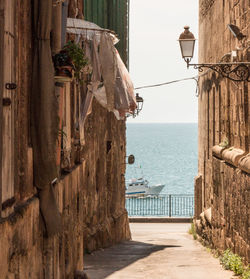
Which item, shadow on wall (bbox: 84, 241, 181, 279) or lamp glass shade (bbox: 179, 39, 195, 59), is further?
shadow on wall (bbox: 84, 241, 181, 279)

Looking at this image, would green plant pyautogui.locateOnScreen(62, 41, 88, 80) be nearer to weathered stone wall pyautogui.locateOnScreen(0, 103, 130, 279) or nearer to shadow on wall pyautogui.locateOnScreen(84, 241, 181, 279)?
weathered stone wall pyautogui.locateOnScreen(0, 103, 130, 279)

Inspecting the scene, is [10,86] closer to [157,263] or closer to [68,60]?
[68,60]

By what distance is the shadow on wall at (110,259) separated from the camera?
37.8ft

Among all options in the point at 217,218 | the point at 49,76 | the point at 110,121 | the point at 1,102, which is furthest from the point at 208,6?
Result: the point at 1,102

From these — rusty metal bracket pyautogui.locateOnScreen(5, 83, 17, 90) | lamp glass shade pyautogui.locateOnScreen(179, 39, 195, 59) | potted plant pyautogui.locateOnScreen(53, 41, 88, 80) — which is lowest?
rusty metal bracket pyautogui.locateOnScreen(5, 83, 17, 90)

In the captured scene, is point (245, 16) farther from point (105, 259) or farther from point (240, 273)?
point (105, 259)

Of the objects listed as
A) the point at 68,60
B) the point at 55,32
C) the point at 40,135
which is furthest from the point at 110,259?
the point at 40,135

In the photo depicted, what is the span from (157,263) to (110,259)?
54.6 inches

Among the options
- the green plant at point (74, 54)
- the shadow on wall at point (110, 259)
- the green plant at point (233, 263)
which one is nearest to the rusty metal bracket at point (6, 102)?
the green plant at point (74, 54)

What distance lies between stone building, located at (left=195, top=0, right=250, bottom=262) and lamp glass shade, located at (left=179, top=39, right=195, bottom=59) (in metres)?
1.17

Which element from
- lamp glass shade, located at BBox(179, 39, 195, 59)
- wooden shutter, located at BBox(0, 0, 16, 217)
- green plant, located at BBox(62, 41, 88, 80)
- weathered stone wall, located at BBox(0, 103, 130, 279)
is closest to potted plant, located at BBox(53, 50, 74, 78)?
green plant, located at BBox(62, 41, 88, 80)

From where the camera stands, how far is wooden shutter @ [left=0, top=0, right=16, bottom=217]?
4.48 meters

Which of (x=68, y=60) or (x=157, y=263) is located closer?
(x=68, y=60)

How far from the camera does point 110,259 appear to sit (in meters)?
13.6
